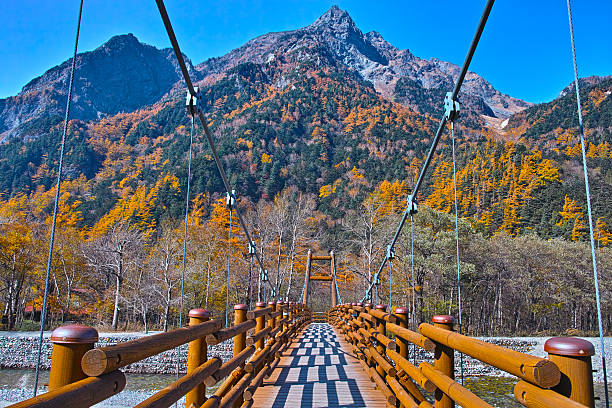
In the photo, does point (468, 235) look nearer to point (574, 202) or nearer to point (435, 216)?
point (435, 216)

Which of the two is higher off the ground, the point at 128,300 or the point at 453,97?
the point at 453,97

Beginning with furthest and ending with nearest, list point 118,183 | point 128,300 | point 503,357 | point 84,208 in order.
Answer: point 118,183, point 84,208, point 128,300, point 503,357

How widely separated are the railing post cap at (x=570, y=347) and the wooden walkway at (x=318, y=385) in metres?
2.66

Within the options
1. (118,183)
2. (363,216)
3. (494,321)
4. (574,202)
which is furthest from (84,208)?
(574,202)

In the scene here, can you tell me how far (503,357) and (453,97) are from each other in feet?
14.1

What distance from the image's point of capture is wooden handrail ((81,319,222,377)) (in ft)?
3.45

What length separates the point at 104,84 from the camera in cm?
12044

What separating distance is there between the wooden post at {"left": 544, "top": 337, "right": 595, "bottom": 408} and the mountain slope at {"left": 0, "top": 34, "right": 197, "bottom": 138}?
8887 centimetres

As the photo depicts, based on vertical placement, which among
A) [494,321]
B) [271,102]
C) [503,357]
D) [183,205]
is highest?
[271,102]

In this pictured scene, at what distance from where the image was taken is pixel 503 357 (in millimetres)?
1239

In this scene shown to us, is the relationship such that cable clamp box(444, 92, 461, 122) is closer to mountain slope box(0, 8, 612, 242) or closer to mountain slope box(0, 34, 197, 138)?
mountain slope box(0, 8, 612, 242)

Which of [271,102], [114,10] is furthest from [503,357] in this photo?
[271,102]

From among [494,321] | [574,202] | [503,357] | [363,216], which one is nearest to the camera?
[503,357]

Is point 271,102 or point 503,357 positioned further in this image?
point 271,102
